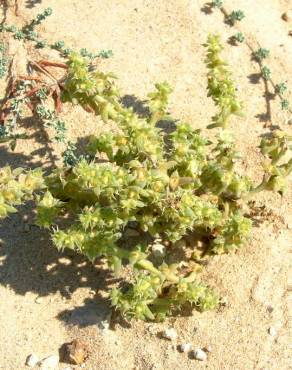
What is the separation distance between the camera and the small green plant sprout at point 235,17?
4.65 metres

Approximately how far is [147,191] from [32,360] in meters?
1.17

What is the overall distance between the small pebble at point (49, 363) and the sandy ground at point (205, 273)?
0.06m

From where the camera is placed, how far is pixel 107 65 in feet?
14.9

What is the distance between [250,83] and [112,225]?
182 cm

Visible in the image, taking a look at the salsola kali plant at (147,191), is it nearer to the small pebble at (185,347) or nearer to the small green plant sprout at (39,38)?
the small pebble at (185,347)

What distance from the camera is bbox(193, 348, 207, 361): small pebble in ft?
11.3

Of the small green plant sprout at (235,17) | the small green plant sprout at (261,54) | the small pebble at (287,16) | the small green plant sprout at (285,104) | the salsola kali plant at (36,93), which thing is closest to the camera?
the salsola kali plant at (36,93)

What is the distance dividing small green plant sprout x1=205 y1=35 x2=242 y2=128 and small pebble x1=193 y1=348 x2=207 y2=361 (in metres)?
1.23

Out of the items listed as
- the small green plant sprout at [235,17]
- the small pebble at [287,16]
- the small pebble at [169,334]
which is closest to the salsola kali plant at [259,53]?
the small green plant sprout at [235,17]

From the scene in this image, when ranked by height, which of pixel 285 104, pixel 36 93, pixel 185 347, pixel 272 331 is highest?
pixel 285 104

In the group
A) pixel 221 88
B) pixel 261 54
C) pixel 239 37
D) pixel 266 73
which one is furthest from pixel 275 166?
pixel 239 37

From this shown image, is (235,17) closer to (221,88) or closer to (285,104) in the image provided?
(285,104)

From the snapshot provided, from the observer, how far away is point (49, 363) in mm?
3453

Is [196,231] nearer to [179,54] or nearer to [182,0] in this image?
[179,54]
